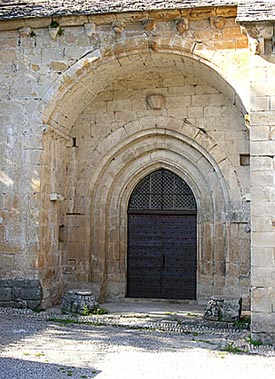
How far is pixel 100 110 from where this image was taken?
1012 centimetres

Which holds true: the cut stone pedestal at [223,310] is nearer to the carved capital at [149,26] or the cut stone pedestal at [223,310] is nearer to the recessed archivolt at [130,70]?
the recessed archivolt at [130,70]

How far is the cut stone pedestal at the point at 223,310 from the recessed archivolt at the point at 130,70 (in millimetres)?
2919

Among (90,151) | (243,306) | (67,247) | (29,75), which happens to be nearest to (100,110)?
(90,151)

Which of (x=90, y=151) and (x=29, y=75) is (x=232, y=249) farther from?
(x=29, y=75)

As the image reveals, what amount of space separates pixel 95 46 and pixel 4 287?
4117 mm

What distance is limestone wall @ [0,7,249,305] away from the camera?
835 cm

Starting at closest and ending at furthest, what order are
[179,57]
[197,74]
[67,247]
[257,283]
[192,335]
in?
[257,283], [192,335], [179,57], [197,74], [67,247]

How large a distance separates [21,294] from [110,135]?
3307mm

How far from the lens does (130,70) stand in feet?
30.1

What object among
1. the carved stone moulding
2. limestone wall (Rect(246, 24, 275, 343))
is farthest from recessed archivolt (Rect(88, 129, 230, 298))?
limestone wall (Rect(246, 24, 275, 343))

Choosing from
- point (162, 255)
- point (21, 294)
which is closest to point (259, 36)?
point (162, 255)

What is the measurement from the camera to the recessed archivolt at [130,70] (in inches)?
320

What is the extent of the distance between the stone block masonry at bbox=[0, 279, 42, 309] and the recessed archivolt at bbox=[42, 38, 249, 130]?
2.63m

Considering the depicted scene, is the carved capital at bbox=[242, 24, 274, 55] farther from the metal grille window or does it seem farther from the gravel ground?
the gravel ground
